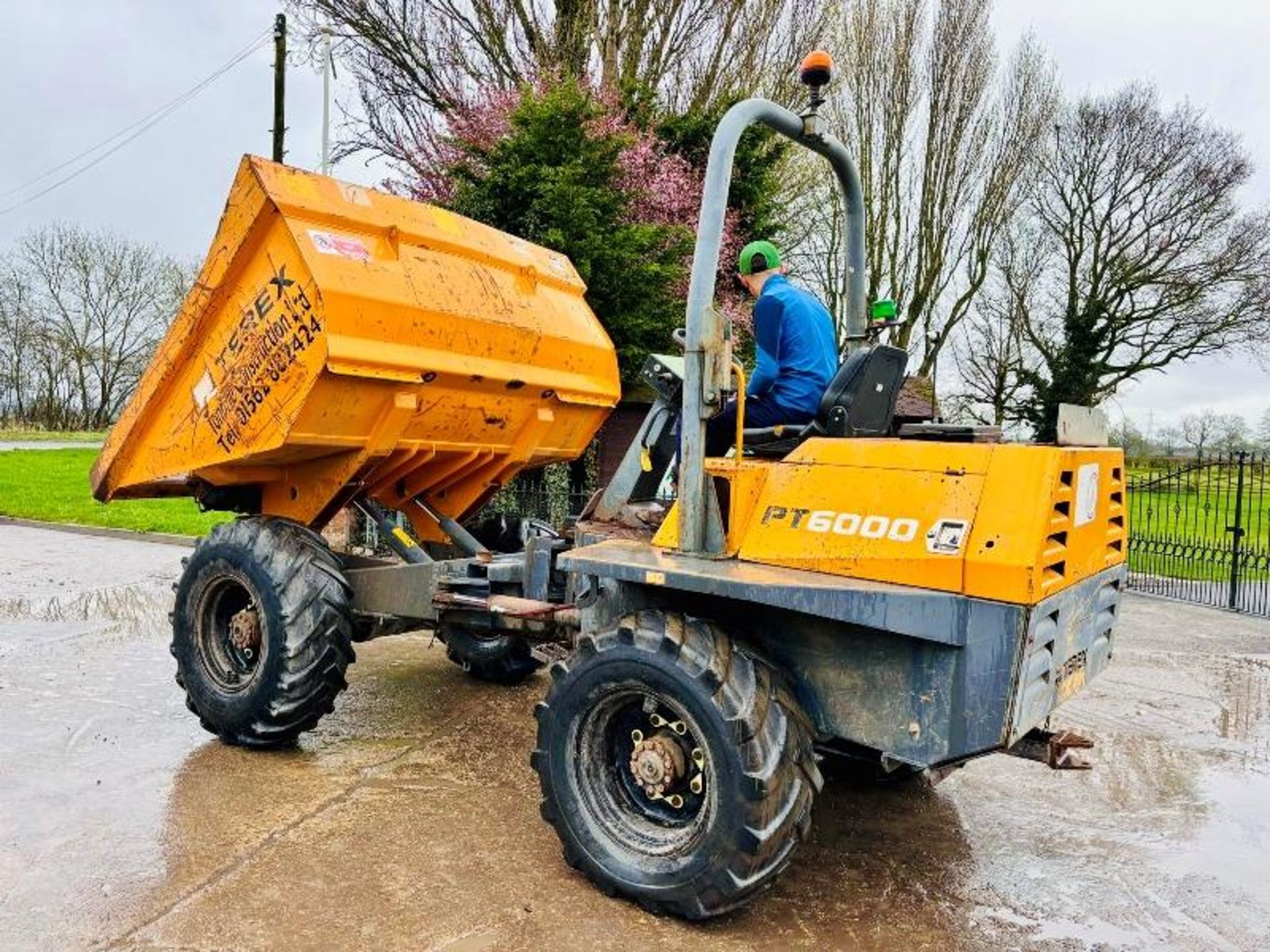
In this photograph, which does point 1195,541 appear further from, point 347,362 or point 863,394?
point 347,362

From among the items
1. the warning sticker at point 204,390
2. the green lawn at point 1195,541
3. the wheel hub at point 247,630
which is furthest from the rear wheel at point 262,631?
the green lawn at point 1195,541

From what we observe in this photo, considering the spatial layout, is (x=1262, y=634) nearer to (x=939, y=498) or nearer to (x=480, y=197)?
(x=939, y=498)

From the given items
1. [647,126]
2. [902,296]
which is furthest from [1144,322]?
[647,126]

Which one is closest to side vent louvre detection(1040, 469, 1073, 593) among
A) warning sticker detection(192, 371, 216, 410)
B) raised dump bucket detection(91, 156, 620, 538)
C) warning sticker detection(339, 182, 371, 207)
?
raised dump bucket detection(91, 156, 620, 538)

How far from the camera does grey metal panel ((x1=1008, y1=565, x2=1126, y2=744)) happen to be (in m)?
3.20

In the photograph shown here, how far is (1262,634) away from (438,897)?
8952 millimetres

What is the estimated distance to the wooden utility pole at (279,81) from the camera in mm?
20547

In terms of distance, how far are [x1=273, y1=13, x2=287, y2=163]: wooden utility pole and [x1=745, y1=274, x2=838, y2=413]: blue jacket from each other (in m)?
19.0

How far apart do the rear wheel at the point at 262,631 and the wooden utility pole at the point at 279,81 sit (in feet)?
56.9

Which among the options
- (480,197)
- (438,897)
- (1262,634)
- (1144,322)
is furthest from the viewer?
(1144,322)

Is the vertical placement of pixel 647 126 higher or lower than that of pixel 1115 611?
higher

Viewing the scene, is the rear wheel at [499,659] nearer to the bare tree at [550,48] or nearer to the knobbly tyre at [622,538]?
the knobbly tyre at [622,538]

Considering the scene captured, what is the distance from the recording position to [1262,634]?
9.59m

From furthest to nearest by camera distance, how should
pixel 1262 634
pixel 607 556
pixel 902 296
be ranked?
pixel 902 296
pixel 1262 634
pixel 607 556
